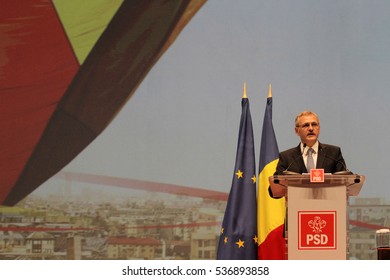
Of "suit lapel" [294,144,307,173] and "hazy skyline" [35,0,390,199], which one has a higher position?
"hazy skyline" [35,0,390,199]

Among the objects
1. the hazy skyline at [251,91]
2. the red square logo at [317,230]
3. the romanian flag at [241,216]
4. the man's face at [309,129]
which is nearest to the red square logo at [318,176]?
the red square logo at [317,230]

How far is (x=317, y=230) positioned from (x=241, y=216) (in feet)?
6.78

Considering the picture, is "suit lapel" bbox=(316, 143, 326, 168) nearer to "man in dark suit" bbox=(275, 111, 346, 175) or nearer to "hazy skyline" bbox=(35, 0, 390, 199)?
"man in dark suit" bbox=(275, 111, 346, 175)

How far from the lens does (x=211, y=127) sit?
7.18 meters

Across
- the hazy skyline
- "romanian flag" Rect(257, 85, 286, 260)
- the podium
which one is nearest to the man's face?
the podium

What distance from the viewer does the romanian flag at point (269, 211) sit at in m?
6.12

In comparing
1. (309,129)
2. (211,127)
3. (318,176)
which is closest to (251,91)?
(211,127)

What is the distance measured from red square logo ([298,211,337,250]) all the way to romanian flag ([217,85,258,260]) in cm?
200

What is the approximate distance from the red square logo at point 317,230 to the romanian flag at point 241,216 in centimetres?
200

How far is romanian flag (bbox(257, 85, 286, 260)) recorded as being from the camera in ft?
20.1

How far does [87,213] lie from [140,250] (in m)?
0.65

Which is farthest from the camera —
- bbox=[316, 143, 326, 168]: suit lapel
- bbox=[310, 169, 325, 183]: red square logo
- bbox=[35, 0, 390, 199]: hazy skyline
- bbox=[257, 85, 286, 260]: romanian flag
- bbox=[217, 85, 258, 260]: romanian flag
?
bbox=[35, 0, 390, 199]: hazy skyline

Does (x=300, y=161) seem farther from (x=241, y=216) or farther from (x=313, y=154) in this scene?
(x=241, y=216)

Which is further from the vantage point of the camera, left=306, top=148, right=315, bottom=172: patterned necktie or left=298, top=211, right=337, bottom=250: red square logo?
left=306, top=148, right=315, bottom=172: patterned necktie
